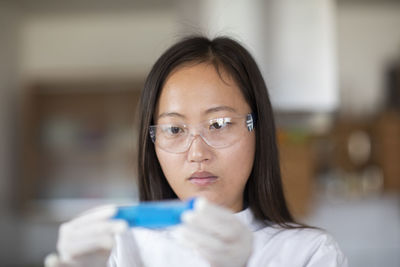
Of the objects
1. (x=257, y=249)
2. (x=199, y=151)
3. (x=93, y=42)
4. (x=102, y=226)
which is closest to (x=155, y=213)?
(x=102, y=226)

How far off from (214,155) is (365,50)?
4.33 m

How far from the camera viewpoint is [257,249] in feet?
3.23

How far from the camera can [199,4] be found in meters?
2.63

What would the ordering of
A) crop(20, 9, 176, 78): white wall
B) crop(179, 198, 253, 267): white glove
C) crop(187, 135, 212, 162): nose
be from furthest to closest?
crop(20, 9, 176, 78): white wall < crop(187, 135, 212, 162): nose < crop(179, 198, 253, 267): white glove

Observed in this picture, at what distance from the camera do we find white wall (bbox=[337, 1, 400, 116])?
4.80 meters

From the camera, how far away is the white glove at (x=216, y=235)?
0.70 m

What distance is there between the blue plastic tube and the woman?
148 millimetres

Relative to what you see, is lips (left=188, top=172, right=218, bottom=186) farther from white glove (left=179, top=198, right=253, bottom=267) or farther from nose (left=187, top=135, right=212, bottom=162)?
white glove (left=179, top=198, right=253, bottom=267)

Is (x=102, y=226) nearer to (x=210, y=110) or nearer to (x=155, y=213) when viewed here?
(x=155, y=213)

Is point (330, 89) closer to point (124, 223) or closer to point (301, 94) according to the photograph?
point (301, 94)

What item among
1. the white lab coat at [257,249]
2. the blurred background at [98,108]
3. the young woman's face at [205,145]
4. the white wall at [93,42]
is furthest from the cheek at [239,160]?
the white wall at [93,42]

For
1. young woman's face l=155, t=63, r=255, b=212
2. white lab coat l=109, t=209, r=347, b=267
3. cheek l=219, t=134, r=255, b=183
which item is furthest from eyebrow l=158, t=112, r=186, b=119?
white lab coat l=109, t=209, r=347, b=267

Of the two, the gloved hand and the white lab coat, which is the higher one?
the gloved hand

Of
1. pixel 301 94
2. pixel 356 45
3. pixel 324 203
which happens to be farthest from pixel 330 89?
pixel 356 45
